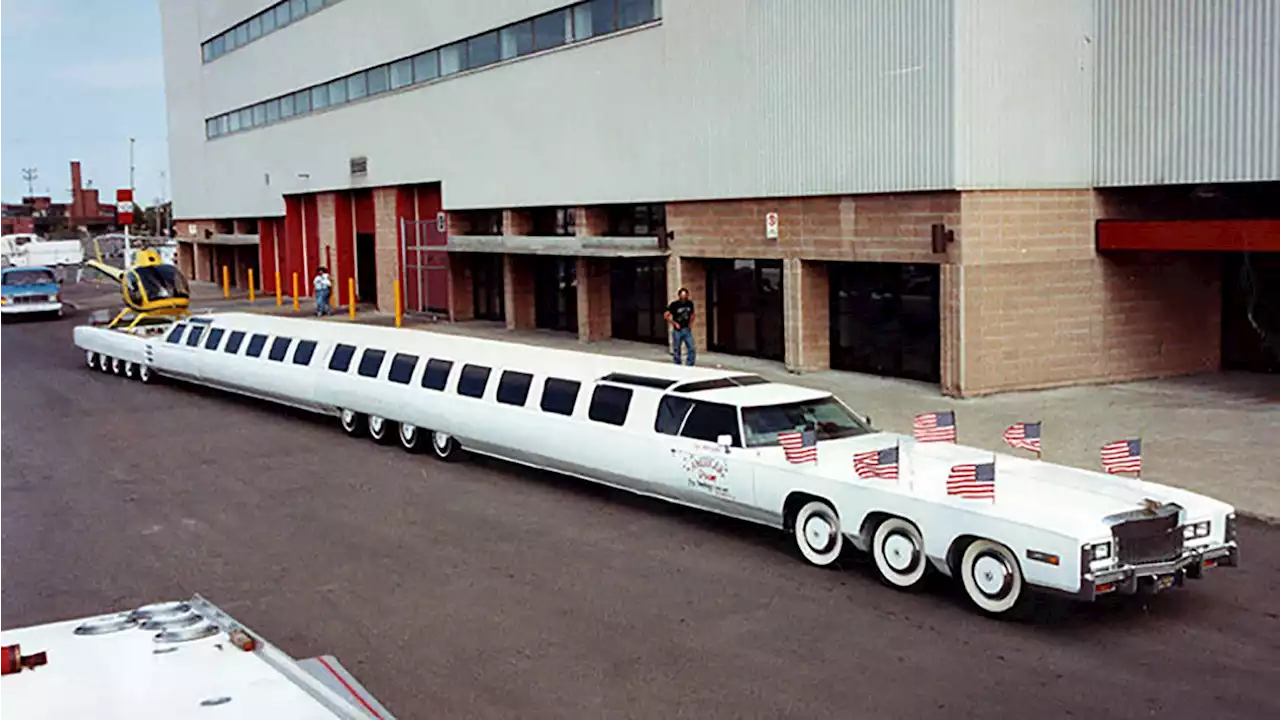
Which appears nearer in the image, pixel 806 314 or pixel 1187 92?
pixel 1187 92

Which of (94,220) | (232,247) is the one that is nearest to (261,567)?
(232,247)

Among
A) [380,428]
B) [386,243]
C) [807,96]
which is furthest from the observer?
[386,243]

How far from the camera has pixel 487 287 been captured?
3734cm

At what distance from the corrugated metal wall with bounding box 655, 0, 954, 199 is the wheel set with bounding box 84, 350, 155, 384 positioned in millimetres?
11171

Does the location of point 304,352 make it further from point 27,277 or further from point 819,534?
point 27,277

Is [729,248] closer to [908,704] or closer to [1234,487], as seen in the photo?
[1234,487]

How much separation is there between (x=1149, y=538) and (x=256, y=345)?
1585 centimetres

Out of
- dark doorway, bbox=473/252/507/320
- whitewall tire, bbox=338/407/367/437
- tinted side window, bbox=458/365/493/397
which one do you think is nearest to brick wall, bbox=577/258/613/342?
dark doorway, bbox=473/252/507/320

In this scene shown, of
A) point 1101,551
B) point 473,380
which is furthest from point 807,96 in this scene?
point 1101,551

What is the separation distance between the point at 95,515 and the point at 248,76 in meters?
42.9

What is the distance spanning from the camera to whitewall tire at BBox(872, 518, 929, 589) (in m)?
10.2

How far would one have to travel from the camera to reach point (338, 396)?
18.7 m

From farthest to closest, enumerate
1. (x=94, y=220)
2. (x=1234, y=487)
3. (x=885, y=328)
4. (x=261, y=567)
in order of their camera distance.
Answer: (x=94, y=220) → (x=885, y=328) → (x=1234, y=487) → (x=261, y=567)

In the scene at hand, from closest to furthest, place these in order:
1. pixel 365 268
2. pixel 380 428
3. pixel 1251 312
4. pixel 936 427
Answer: pixel 936 427
pixel 380 428
pixel 1251 312
pixel 365 268
